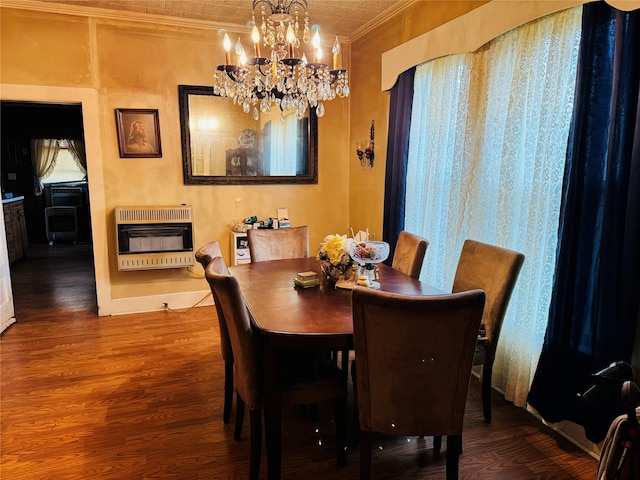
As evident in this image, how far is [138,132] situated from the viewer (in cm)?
402

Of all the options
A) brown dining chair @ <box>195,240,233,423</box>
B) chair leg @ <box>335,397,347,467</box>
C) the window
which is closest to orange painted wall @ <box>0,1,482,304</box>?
brown dining chair @ <box>195,240,233,423</box>

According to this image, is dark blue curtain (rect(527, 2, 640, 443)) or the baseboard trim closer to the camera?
dark blue curtain (rect(527, 2, 640, 443))

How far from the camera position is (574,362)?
2.13 m

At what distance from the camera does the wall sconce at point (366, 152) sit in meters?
4.21

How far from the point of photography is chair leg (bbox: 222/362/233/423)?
7.64ft

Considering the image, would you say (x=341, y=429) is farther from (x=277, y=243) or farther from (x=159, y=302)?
(x=159, y=302)

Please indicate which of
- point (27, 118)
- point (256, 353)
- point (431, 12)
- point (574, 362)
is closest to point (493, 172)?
point (574, 362)

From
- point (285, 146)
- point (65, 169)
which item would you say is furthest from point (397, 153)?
point (65, 169)

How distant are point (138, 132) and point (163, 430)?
9.16 ft

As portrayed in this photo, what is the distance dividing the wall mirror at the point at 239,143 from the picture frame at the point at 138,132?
26 cm

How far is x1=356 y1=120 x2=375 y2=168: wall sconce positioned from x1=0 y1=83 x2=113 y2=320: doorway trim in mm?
2499

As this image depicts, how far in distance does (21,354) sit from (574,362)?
373 centimetres

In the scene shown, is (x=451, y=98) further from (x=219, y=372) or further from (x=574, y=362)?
(x=219, y=372)

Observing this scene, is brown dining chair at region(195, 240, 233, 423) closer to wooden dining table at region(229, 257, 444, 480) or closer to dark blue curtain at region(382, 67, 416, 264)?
wooden dining table at region(229, 257, 444, 480)
